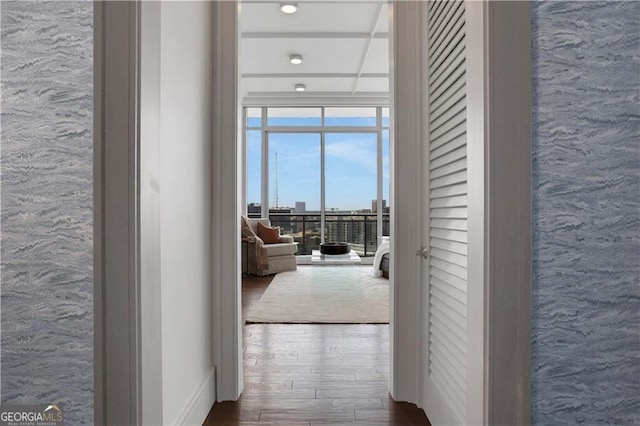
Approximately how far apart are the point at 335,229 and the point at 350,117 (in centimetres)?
208

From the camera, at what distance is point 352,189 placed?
8086mm

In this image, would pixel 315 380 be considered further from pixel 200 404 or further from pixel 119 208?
pixel 119 208

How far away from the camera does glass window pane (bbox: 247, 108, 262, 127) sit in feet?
25.7

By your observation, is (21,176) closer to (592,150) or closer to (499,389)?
(499,389)

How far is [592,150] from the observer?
112cm

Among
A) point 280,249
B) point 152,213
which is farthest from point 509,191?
point 280,249

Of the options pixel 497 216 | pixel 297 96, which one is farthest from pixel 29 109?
pixel 297 96

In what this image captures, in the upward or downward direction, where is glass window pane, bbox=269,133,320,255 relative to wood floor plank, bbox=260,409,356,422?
upward

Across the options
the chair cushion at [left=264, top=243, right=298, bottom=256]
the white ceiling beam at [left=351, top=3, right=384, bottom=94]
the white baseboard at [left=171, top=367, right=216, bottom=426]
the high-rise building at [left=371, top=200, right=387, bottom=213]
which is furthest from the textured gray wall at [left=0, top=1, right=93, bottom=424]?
the high-rise building at [left=371, top=200, right=387, bottom=213]

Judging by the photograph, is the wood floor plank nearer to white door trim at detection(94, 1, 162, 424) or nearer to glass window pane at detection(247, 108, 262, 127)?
white door trim at detection(94, 1, 162, 424)

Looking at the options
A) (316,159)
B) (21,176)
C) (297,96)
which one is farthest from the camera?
(316,159)

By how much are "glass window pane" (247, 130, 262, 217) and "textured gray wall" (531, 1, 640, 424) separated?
6981mm

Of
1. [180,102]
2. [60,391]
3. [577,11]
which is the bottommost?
[60,391]

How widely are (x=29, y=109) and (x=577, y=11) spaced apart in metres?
1.48
